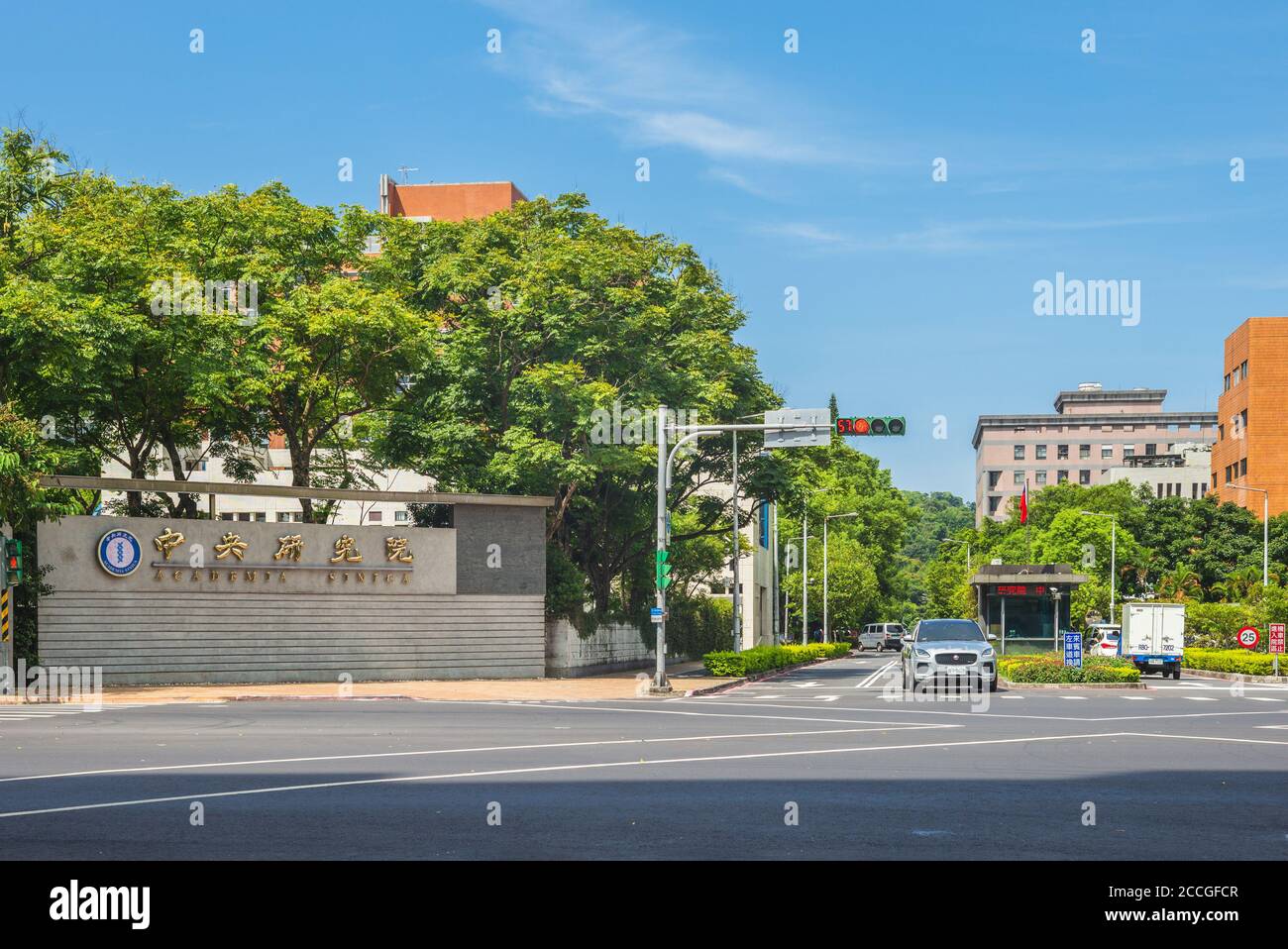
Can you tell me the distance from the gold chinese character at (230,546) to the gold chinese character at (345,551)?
2.64 metres

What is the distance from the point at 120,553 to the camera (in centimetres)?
3459

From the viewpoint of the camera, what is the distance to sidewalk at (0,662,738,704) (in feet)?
103

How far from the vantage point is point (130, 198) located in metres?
42.1

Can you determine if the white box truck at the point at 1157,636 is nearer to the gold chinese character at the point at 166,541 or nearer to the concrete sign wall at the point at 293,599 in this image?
the concrete sign wall at the point at 293,599

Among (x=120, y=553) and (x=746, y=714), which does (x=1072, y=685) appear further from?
(x=120, y=553)

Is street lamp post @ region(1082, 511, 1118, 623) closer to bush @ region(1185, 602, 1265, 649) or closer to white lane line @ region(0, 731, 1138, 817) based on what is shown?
bush @ region(1185, 602, 1265, 649)

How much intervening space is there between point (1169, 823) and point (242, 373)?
31.2 m

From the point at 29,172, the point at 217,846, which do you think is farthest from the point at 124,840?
the point at 29,172

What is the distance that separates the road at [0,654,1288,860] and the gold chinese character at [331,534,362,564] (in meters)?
12.8

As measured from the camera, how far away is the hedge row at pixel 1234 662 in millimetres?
46438

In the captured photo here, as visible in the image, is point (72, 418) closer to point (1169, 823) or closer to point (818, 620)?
point (1169, 823)

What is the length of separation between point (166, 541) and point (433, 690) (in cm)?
749
